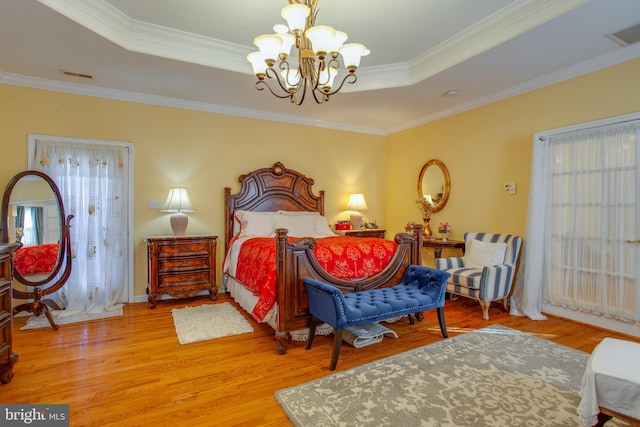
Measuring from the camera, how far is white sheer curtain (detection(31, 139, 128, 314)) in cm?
396

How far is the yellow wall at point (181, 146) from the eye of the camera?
3896mm

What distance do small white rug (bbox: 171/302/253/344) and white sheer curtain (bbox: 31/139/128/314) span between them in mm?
1017

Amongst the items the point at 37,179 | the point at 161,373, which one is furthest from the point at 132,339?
the point at 37,179

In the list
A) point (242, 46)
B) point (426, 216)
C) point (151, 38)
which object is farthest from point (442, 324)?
point (151, 38)

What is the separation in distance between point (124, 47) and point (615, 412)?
14.5 ft

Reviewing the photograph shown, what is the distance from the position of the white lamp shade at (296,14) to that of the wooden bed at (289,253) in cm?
154

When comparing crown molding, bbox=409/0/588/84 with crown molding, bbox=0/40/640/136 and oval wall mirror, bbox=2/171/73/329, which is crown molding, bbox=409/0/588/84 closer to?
crown molding, bbox=0/40/640/136

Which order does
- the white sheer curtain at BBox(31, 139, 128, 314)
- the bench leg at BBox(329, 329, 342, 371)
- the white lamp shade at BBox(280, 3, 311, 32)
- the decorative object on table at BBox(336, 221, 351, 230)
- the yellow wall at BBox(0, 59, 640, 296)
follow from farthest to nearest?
the decorative object on table at BBox(336, 221, 351, 230)
the white sheer curtain at BBox(31, 139, 128, 314)
the yellow wall at BBox(0, 59, 640, 296)
the bench leg at BBox(329, 329, 342, 371)
the white lamp shade at BBox(280, 3, 311, 32)

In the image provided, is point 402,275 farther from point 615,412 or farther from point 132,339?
point 132,339

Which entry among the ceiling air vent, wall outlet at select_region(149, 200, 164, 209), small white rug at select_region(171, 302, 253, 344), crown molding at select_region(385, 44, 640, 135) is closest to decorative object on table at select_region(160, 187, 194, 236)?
wall outlet at select_region(149, 200, 164, 209)

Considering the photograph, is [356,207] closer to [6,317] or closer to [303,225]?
[303,225]

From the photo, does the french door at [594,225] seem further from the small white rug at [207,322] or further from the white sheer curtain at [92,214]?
the white sheer curtain at [92,214]

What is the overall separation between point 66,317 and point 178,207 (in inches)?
67.7

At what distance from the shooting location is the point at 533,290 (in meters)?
3.80
